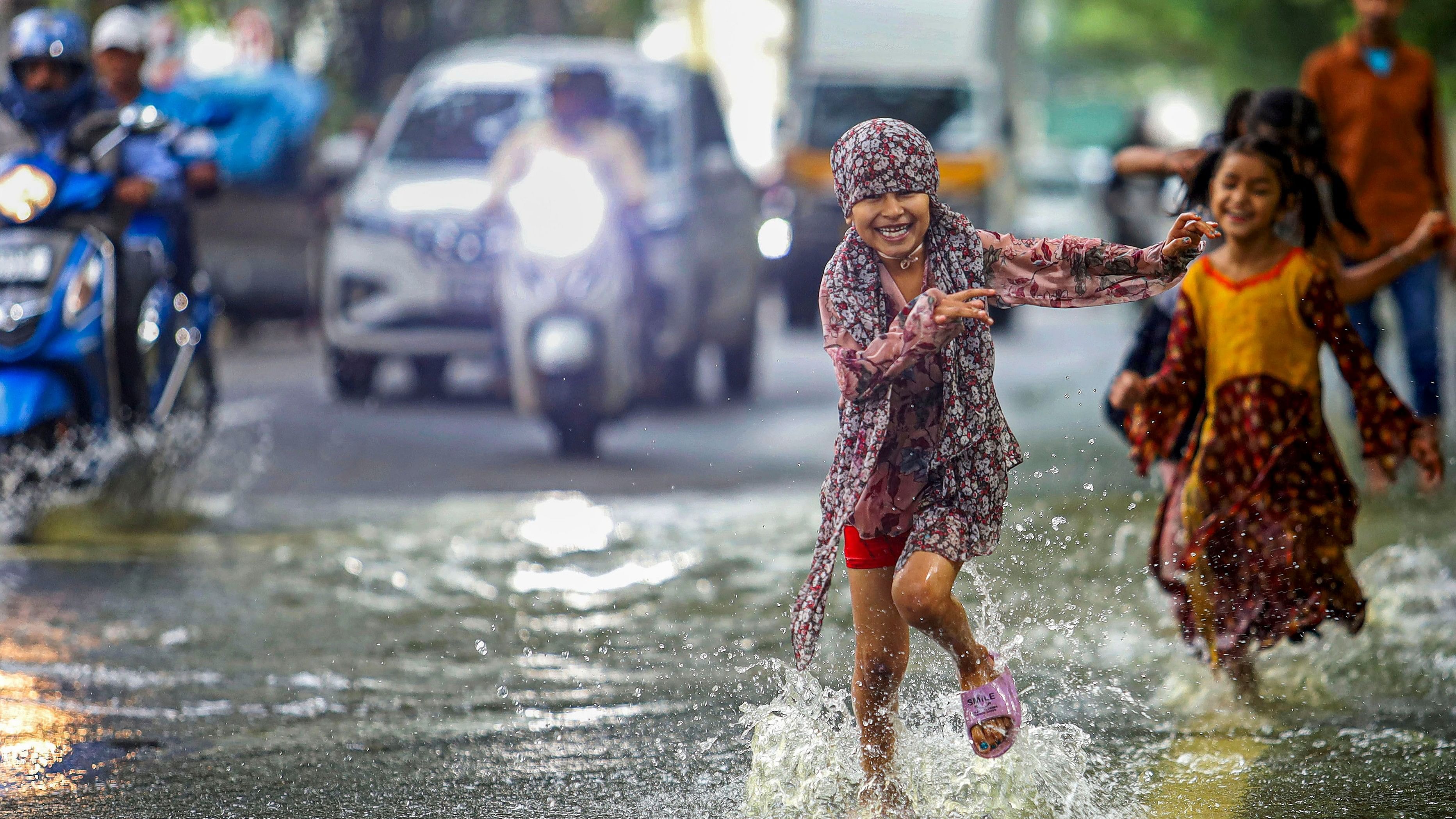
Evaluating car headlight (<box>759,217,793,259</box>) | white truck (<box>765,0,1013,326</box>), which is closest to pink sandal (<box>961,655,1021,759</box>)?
car headlight (<box>759,217,793,259</box>)

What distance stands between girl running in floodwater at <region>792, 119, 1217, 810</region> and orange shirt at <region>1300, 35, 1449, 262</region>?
14.3ft

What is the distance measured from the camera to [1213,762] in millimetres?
4523

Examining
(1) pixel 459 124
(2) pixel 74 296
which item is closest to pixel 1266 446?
(2) pixel 74 296

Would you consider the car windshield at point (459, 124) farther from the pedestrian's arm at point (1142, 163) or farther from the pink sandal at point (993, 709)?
the pink sandal at point (993, 709)

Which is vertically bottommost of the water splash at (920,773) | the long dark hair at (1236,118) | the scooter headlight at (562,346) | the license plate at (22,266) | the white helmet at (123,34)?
the water splash at (920,773)

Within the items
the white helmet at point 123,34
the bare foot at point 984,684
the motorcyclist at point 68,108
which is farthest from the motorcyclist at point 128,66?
the bare foot at point 984,684

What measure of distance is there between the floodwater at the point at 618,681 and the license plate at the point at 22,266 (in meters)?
1.00

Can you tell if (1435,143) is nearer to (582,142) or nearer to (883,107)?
→ (582,142)

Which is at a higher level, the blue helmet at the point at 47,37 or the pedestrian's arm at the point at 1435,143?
the blue helmet at the point at 47,37

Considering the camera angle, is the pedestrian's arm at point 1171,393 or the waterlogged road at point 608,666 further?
the pedestrian's arm at point 1171,393

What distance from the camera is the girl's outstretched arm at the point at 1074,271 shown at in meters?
3.96

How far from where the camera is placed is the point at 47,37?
294 inches

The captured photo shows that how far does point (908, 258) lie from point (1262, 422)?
1.50m

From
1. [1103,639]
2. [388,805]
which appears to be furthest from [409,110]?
[388,805]
